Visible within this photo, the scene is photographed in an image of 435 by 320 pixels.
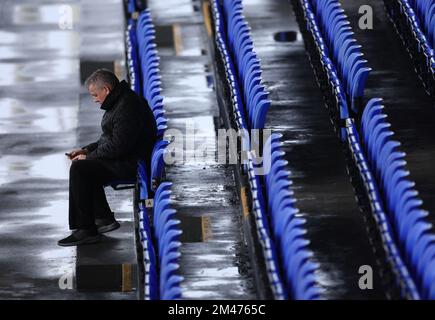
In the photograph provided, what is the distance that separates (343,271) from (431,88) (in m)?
1.23

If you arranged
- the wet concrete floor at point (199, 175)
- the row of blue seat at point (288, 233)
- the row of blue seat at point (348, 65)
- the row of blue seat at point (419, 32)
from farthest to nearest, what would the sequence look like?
1. the row of blue seat at point (419, 32)
2. the wet concrete floor at point (199, 175)
3. the row of blue seat at point (348, 65)
4. the row of blue seat at point (288, 233)

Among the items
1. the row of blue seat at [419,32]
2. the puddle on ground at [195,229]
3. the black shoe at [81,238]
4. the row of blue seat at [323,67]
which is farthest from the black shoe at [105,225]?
the row of blue seat at [419,32]

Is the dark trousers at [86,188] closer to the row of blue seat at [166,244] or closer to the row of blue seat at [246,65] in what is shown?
the row of blue seat at [166,244]

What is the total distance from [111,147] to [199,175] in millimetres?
688

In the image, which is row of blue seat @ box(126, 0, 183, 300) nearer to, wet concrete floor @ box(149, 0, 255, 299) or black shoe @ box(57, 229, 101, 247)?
wet concrete floor @ box(149, 0, 255, 299)

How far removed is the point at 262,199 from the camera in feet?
15.2

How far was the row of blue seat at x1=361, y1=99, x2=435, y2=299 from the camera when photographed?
3.91m

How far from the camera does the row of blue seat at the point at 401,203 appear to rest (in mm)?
3908

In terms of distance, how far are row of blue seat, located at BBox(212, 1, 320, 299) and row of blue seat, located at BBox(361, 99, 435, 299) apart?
0.99 ft

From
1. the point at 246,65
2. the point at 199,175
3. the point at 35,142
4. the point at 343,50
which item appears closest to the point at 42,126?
the point at 35,142

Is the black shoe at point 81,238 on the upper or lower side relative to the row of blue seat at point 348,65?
lower

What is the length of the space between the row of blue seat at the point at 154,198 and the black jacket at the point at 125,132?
4 centimetres

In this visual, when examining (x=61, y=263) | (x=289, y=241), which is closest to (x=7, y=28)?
(x=61, y=263)

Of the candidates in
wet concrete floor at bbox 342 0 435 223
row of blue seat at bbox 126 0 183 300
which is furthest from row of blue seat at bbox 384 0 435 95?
row of blue seat at bbox 126 0 183 300
